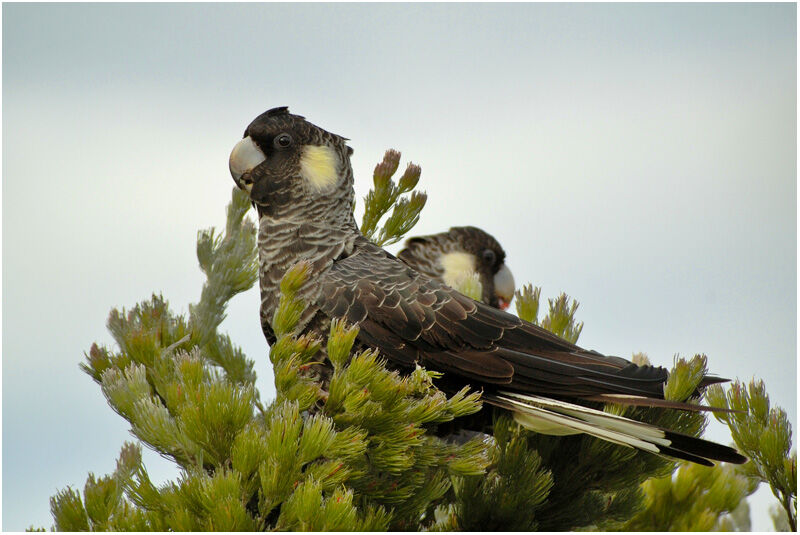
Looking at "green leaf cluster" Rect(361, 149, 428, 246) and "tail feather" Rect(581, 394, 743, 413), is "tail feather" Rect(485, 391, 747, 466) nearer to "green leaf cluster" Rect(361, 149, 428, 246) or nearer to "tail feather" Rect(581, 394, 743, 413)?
"tail feather" Rect(581, 394, 743, 413)

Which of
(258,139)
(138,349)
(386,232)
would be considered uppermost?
(258,139)

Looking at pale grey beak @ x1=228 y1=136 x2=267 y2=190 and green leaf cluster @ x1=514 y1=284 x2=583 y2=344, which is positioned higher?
pale grey beak @ x1=228 y1=136 x2=267 y2=190

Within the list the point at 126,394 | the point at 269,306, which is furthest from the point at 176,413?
the point at 269,306

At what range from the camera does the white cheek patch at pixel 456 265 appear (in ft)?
13.9

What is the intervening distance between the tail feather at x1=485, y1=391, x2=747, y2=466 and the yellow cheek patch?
3.58ft

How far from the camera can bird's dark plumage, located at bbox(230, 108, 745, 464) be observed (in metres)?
2.23

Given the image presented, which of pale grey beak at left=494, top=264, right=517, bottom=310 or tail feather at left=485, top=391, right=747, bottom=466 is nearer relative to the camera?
tail feather at left=485, top=391, right=747, bottom=466

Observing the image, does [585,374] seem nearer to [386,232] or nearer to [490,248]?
[386,232]

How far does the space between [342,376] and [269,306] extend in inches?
41.7

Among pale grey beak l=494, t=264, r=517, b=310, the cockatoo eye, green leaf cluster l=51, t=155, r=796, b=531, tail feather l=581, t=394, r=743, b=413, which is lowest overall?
Answer: green leaf cluster l=51, t=155, r=796, b=531

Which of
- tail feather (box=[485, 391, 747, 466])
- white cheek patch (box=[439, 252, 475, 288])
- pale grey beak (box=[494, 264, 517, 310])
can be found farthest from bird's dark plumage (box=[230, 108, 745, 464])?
pale grey beak (box=[494, 264, 517, 310])

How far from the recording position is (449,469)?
1.95m

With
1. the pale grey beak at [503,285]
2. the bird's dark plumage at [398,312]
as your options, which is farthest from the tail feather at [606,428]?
the pale grey beak at [503,285]

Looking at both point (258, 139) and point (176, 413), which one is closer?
point (176, 413)
